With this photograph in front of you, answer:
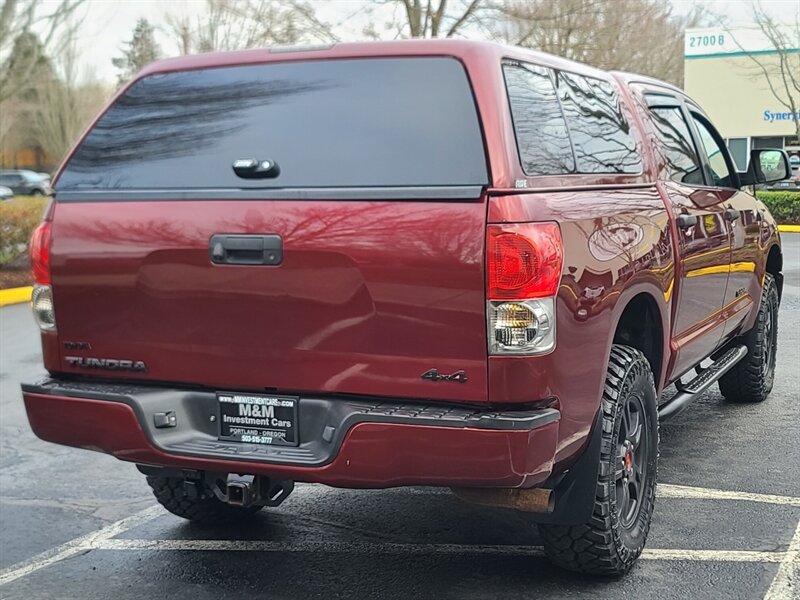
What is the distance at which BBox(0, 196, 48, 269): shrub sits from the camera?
14.2 m

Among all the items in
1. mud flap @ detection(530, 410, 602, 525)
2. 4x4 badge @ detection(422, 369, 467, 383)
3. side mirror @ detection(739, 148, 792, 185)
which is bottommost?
mud flap @ detection(530, 410, 602, 525)

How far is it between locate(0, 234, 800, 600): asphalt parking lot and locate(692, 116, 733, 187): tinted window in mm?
1571

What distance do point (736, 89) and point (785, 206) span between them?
779 inches

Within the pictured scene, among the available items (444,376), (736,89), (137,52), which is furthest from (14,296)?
(137,52)

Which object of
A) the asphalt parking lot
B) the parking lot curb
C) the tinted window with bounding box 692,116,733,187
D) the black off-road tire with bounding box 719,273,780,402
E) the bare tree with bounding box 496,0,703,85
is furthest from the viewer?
the bare tree with bounding box 496,0,703,85

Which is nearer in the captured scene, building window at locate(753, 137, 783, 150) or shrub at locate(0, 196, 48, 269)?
shrub at locate(0, 196, 48, 269)

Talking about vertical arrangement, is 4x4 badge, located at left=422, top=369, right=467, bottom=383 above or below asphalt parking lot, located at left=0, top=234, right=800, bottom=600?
above

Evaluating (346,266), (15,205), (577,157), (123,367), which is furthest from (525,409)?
(15,205)

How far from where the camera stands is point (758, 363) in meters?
6.27

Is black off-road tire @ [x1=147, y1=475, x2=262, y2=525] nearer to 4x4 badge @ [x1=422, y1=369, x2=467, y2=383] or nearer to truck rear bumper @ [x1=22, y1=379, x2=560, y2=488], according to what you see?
truck rear bumper @ [x1=22, y1=379, x2=560, y2=488]

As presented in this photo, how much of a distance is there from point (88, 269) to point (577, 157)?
190 centimetres

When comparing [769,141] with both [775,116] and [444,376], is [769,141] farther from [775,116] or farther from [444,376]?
[444,376]

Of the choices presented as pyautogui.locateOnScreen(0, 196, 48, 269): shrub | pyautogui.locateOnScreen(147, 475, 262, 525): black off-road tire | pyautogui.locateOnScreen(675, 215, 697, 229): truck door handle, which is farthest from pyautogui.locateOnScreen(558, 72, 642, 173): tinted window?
pyautogui.locateOnScreen(0, 196, 48, 269): shrub

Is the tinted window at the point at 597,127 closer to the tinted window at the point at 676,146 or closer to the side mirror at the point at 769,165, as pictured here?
the tinted window at the point at 676,146
